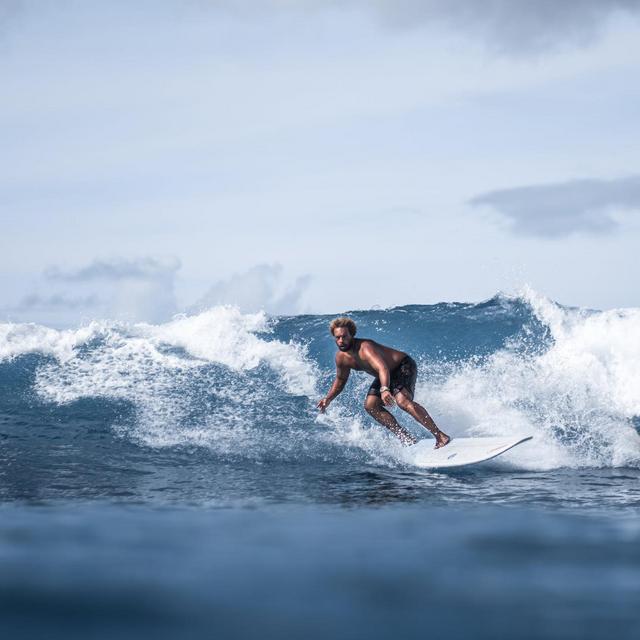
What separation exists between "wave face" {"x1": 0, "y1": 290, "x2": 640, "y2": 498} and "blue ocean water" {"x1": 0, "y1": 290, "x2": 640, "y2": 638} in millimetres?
49

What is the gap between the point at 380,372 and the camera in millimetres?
9039

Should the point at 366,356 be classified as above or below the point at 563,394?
above

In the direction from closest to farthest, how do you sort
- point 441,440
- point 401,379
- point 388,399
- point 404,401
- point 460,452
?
point 388,399 < point 460,452 < point 441,440 < point 404,401 < point 401,379

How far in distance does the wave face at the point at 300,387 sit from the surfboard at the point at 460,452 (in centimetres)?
23

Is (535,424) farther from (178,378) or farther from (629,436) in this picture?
(178,378)

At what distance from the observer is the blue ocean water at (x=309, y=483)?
328 centimetres

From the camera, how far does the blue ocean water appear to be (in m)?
3.28

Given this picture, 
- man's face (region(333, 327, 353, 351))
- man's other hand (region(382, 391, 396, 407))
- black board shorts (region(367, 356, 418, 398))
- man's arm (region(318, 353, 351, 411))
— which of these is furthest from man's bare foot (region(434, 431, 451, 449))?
man's face (region(333, 327, 353, 351))

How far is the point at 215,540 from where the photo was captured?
4527mm

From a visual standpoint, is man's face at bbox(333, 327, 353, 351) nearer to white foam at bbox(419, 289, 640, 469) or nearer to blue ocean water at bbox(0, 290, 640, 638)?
blue ocean water at bbox(0, 290, 640, 638)

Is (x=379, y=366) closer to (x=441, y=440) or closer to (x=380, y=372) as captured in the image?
(x=380, y=372)

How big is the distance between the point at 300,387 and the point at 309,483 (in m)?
5.14

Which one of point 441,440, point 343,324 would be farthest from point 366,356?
point 441,440

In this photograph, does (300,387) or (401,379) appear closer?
(401,379)
